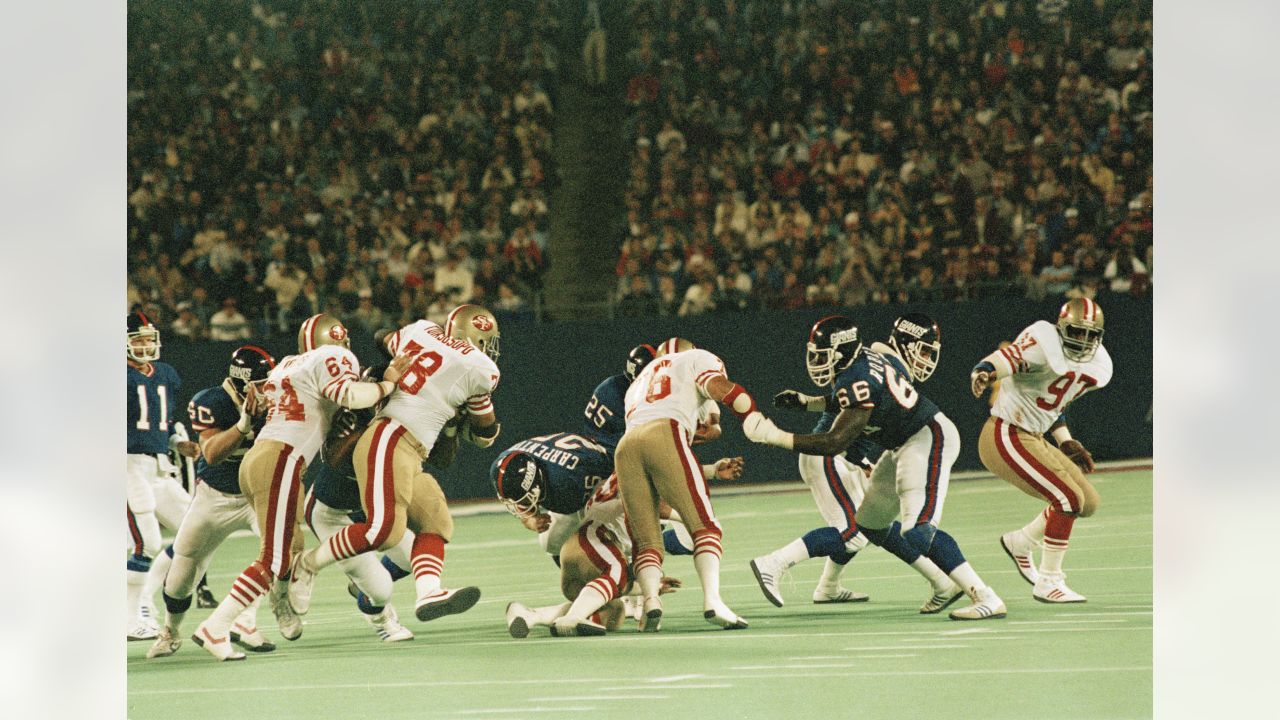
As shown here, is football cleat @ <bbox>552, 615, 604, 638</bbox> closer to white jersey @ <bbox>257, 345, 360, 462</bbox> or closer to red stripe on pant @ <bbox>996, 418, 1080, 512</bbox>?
white jersey @ <bbox>257, 345, 360, 462</bbox>

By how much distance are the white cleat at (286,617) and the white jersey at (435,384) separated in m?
0.96

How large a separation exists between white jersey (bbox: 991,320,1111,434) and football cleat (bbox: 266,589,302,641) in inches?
139

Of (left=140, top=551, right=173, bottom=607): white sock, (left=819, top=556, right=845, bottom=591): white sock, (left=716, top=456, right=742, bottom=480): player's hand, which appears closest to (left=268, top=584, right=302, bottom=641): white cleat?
(left=140, top=551, right=173, bottom=607): white sock

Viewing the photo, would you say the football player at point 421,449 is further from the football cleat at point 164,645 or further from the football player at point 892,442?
the football player at point 892,442

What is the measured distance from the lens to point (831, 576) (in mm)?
7105

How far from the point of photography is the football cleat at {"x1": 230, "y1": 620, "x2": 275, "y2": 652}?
650 centimetres

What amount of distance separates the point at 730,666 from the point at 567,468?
3.70 feet

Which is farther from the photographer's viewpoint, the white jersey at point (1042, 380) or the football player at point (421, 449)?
the white jersey at point (1042, 380)

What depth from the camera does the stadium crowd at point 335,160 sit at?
42.8 ft

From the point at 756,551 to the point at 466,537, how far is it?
2432 millimetres

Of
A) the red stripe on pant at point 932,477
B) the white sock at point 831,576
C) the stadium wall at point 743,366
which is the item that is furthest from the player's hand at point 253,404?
the stadium wall at point 743,366
